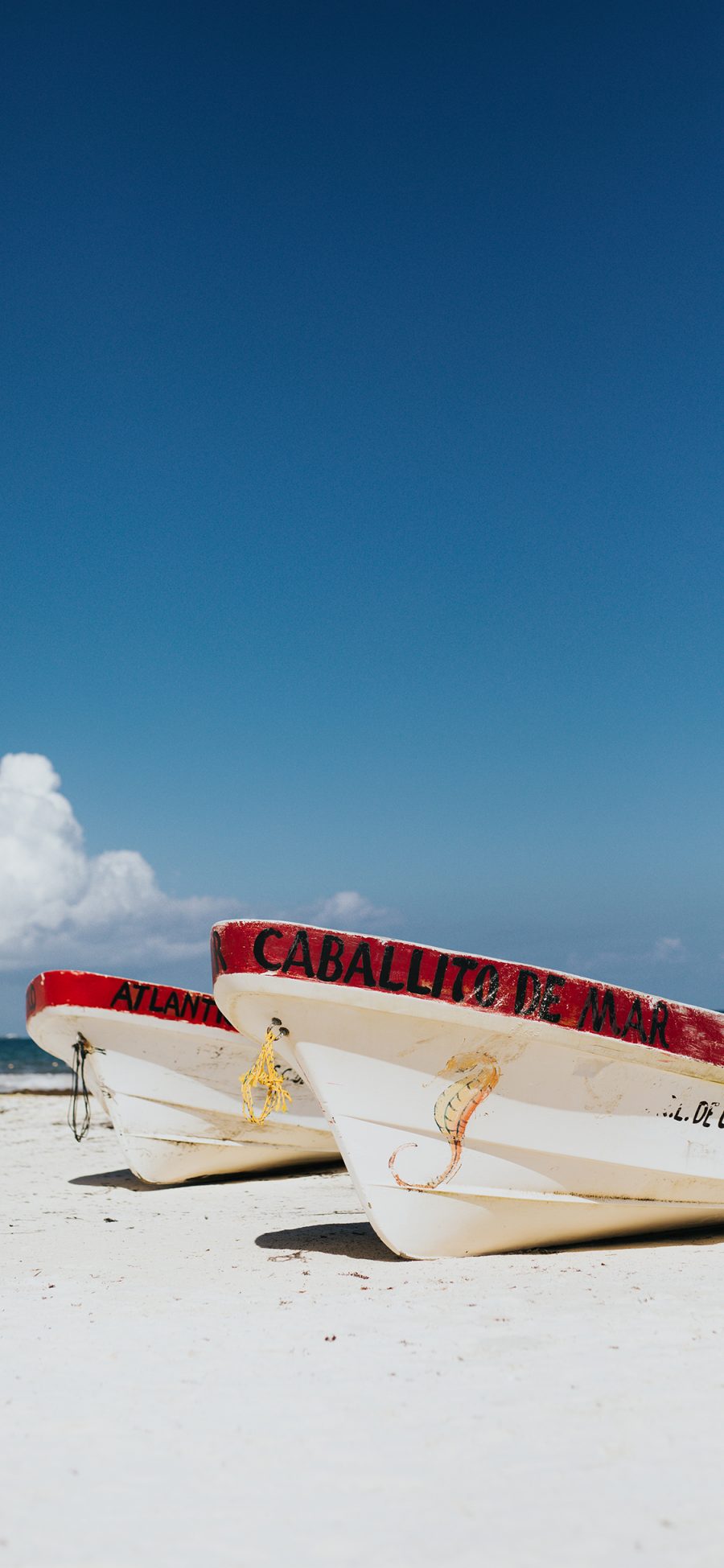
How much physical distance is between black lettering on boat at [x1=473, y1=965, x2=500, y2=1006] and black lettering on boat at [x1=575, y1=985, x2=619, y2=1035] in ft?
1.54

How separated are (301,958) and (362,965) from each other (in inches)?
11.8

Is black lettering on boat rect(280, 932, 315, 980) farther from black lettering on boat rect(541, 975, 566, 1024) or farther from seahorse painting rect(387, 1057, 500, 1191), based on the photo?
black lettering on boat rect(541, 975, 566, 1024)

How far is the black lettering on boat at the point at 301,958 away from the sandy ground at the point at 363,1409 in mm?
1414

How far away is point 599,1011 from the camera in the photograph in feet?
16.9

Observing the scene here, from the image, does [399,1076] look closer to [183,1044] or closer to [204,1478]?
[204,1478]

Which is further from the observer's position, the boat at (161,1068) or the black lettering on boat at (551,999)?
the boat at (161,1068)

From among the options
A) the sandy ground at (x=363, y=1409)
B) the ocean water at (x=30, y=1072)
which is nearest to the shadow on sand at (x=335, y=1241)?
the sandy ground at (x=363, y=1409)

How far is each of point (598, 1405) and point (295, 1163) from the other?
6.52m

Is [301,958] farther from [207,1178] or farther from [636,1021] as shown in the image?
[207,1178]

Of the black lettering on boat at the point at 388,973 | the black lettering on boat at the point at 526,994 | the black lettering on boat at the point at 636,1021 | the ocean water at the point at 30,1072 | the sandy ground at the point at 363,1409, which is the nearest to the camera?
the sandy ground at the point at 363,1409

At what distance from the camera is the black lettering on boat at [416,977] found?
4.94m

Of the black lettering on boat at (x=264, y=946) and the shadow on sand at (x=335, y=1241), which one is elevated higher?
the black lettering on boat at (x=264, y=946)

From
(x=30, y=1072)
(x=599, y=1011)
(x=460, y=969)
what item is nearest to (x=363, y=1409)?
(x=460, y=969)

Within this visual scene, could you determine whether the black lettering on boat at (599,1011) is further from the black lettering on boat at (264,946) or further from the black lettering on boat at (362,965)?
the black lettering on boat at (264,946)
